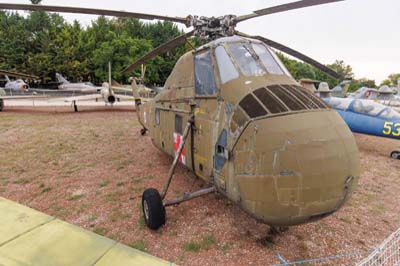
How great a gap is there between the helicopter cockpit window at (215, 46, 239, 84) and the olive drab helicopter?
2cm

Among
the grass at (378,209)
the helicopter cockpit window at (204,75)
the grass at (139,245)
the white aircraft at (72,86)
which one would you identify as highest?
the white aircraft at (72,86)

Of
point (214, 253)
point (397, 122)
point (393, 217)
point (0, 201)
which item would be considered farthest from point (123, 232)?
point (397, 122)

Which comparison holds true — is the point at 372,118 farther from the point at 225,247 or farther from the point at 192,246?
the point at 192,246

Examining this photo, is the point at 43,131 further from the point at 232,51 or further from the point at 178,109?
the point at 232,51

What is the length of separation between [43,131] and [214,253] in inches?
436

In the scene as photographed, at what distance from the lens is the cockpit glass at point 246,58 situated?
136 inches

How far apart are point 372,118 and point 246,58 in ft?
27.3

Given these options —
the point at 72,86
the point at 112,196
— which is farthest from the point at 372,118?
the point at 72,86

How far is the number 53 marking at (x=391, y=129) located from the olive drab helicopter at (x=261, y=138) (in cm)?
721

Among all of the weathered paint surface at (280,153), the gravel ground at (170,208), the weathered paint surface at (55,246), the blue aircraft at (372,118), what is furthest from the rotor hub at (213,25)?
the blue aircraft at (372,118)

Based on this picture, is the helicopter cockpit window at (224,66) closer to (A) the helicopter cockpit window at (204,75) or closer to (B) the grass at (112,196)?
(A) the helicopter cockpit window at (204,75)

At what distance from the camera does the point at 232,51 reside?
144 inches

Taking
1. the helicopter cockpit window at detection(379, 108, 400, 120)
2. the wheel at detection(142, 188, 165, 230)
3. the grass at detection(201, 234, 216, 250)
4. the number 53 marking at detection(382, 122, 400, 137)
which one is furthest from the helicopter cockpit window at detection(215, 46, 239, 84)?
the helicopter cockpit window at detection(379, 108, 400, 120)

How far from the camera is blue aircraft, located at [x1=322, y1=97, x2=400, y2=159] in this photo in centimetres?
865
